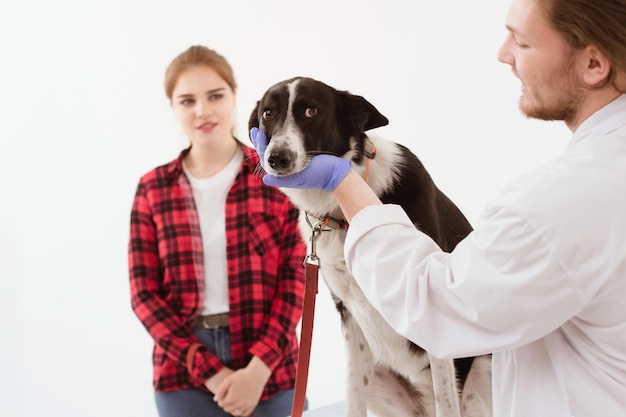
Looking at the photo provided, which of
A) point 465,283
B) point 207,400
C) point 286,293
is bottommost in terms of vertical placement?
point 207,400

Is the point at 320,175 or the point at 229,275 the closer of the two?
the point at 320,175

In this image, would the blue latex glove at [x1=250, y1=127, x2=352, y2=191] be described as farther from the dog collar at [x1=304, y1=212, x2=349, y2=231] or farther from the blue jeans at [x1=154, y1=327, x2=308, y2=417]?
the blue jeans at [x1=154, y1=327, x2=308, y2=417]

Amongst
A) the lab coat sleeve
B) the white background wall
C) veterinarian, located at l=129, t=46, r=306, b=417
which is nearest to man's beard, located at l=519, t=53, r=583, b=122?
the lab coat sleeve

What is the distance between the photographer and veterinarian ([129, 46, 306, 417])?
2262 mm

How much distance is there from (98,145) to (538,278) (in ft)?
10.7

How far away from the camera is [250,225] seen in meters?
2.28

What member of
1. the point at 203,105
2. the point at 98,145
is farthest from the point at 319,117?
the point at 98,145

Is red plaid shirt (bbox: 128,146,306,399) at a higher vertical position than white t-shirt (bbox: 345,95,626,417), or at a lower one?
lower

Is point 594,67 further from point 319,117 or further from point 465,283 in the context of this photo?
point 319,117

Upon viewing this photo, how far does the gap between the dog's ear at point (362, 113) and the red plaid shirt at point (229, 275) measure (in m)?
0.74

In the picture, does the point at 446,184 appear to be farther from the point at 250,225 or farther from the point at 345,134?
the point at 345,134

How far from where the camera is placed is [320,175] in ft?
4.48

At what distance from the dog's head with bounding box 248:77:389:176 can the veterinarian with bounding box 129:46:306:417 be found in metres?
0.67

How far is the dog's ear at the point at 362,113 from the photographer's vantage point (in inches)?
61.6
